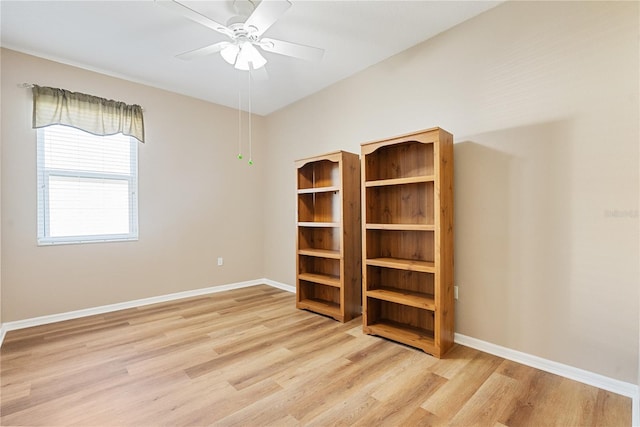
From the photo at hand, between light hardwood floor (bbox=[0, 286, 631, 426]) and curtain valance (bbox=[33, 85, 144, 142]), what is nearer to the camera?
light hardwood floor (bbox=[0, 286, 631, 426])

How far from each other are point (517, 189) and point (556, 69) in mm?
852

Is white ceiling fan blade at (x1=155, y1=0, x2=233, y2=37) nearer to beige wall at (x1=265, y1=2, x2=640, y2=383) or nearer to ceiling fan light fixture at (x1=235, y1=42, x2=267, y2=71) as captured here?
ceiling fan light fixture at (x1=235, y1=42, x2=267, y2=71)

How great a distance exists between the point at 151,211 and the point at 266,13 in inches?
113

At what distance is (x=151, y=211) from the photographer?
371 cm

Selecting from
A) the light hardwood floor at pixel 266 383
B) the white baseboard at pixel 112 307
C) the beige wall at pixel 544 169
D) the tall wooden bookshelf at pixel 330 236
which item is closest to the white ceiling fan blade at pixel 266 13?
the tall wooden bookshelf at pixel 330 236

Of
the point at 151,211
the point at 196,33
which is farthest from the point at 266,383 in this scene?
the point at 196,33

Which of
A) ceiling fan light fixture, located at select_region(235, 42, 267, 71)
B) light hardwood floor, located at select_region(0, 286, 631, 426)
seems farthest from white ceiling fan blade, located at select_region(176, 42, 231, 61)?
light hardwood floor, located at select_region(0, 286, 631, 426)

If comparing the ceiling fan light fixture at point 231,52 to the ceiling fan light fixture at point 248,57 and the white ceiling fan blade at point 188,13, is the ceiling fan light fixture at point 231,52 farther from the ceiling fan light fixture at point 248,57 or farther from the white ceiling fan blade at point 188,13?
the white ceiling fan blade at point 188,13

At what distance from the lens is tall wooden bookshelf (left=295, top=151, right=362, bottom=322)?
10.2ft

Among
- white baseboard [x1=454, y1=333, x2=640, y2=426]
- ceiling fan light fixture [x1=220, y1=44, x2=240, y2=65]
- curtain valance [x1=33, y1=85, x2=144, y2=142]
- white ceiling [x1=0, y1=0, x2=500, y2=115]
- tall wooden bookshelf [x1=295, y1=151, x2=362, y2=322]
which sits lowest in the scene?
white baseboard [x1=454, y1=333, x2=640, y2=426]

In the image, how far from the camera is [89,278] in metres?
3.27

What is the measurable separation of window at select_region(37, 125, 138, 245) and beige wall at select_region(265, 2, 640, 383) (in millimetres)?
3330

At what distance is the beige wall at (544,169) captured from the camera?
5.96 feet

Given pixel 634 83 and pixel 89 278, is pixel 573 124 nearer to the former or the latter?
pixel 634 83
